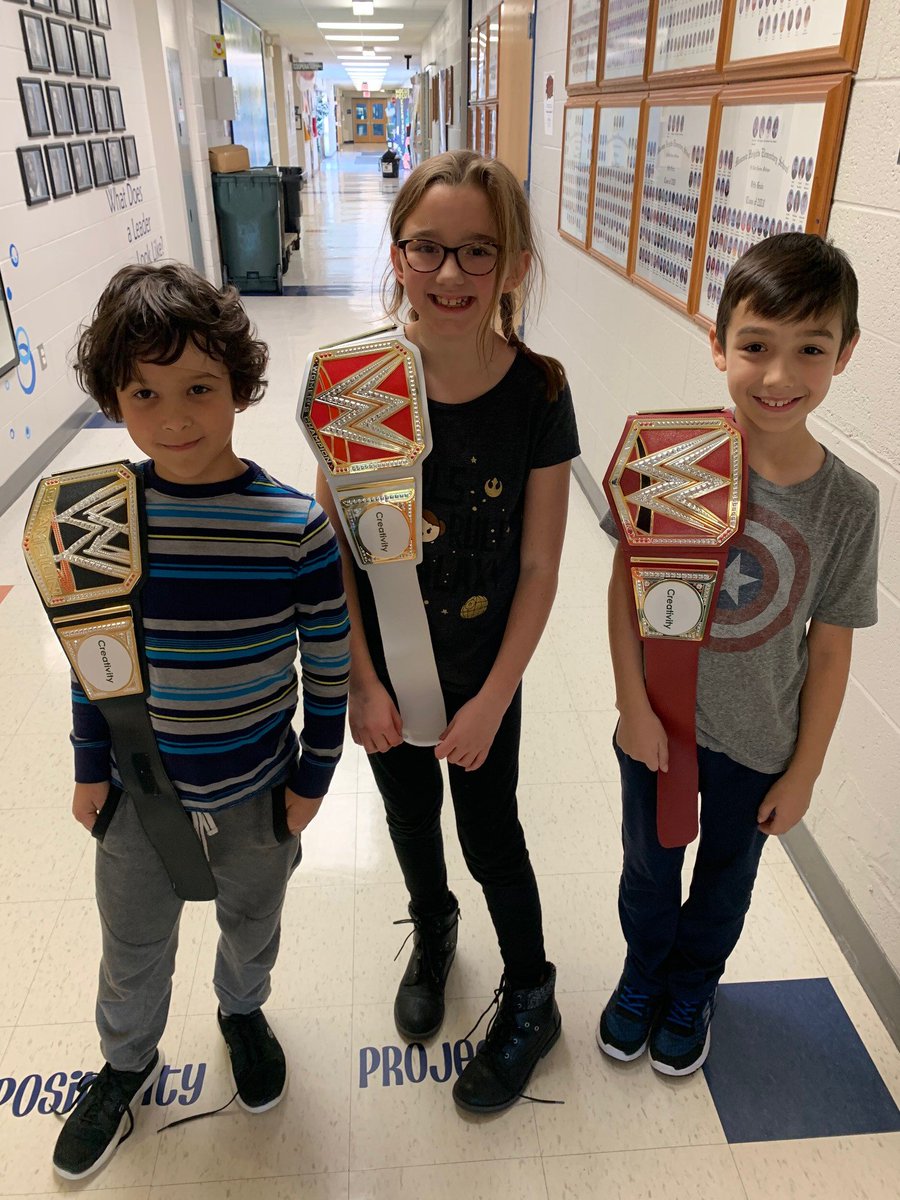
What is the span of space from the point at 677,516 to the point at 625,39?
2700mm

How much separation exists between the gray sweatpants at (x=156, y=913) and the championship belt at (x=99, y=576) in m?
0.18

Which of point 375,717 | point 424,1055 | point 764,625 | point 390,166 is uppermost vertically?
point 390,166

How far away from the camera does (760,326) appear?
94 centimetres

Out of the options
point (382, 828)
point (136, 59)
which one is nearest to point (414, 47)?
point (136, 59)

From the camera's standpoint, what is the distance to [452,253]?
96 cm

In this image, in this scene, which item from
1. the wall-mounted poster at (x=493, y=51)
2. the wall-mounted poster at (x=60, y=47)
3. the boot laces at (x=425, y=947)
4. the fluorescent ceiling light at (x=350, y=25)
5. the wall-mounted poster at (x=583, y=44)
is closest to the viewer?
the boot laces at (x=425, y=947)

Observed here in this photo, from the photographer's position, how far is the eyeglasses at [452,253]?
966 millimetres

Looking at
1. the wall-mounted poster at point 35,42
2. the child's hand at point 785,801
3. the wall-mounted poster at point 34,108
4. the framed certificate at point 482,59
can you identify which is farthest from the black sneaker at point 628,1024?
the framed certificate at point 482,59

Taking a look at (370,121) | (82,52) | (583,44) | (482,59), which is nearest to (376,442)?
(583,44)

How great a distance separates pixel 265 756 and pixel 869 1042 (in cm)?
116

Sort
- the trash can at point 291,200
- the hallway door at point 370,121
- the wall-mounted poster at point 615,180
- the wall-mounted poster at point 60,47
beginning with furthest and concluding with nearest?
1. the hallway door at point 370,121
2. the trash can at point 291,200
3. the wall-mounted poster at point 60,47
4. the wall-mounted poster at point 615,180

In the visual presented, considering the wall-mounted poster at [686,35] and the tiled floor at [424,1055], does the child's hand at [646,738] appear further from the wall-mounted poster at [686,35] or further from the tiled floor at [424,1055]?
the wall-mounted poster at [686,35]

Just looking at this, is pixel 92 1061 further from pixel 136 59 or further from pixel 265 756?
pixel 136 59

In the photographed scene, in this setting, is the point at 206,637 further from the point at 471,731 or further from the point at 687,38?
the point at 687,38
